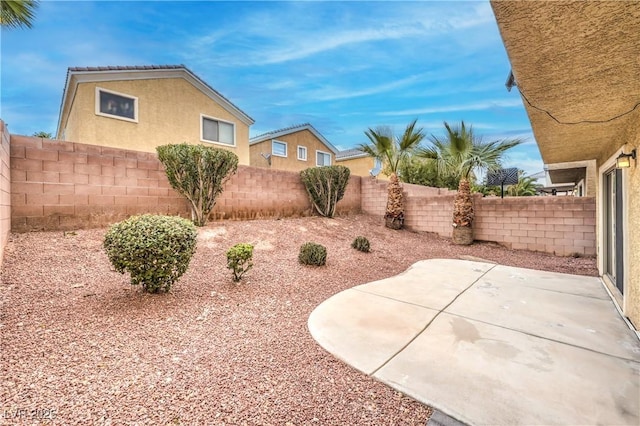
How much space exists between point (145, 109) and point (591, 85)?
41.8 feet

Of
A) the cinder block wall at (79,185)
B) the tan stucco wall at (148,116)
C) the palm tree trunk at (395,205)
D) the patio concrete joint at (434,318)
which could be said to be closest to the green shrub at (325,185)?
the palm tree trunk at (395,205)

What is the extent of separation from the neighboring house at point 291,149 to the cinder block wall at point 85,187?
8741mm

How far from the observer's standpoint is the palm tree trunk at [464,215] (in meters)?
8.87

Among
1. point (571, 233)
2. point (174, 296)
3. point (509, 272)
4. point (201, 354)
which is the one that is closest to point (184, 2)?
point (174, 296)

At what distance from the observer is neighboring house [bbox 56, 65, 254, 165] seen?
933cm

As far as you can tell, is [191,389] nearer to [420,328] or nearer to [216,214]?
[420,328]

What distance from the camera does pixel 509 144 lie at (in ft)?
27.0

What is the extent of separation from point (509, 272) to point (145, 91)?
44.3 feet

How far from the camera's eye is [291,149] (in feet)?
58.9

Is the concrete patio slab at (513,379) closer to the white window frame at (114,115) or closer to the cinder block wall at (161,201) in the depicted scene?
the cinder block wall at (161,201)

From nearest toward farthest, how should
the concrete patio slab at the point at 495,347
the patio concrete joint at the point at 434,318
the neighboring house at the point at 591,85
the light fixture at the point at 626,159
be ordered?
1. the neighboring house at the point at 591,85
2. the concrete patio slab at the point at 495,347
3. the patio concrete joint at the point at 434,318
4. the light fixture at the point at 626,159

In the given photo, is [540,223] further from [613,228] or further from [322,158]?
[322,158]

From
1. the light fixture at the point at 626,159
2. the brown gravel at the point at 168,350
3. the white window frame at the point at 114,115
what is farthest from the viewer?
the white window frame at the point at 114,115

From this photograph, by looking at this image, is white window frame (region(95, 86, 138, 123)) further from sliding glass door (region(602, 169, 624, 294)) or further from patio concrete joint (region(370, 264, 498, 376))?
sliding glass door (region(602, 169, 624, 294))
